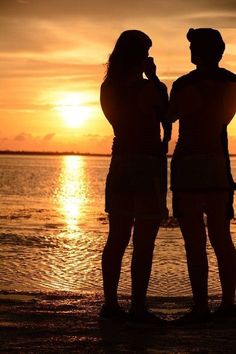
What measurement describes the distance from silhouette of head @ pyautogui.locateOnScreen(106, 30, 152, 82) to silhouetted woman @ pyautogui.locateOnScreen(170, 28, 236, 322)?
309 millimetres

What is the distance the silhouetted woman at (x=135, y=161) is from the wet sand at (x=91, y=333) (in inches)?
13.2

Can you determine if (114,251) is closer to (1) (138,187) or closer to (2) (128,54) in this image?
(1) (138,187)

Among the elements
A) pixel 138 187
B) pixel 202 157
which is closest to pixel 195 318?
pixel 138 187

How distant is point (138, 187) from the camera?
17.4ft

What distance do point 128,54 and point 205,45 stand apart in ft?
1.78

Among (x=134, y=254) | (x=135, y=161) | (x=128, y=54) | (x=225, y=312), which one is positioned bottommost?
(x=225, y=312)

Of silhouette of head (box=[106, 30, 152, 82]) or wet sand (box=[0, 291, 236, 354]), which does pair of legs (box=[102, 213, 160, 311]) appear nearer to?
wet sand (box=[0, 291, 236, 354])

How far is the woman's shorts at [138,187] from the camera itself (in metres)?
5.26

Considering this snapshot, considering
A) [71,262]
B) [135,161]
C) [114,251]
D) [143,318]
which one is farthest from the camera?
[71,262]

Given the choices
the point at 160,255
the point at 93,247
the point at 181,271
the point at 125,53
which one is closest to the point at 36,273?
the point at 181,271

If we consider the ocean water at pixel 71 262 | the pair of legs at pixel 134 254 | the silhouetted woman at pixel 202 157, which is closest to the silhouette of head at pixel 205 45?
the silhouetted woman at pixel 202 157

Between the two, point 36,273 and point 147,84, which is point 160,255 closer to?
point 36,273

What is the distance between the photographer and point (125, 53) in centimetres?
524

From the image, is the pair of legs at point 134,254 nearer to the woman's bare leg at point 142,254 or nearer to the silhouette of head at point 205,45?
the woman's bare leg at point 142,254
